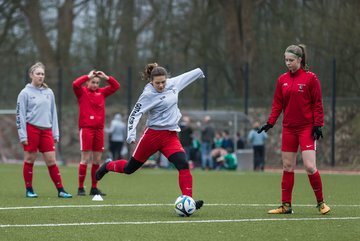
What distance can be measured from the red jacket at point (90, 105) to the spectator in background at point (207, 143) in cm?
1462

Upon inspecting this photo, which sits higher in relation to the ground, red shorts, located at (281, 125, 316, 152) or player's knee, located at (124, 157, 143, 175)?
red shorts, located at (281, 125, 316, 152)

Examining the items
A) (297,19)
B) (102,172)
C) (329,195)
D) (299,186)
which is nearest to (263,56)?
(297,19)

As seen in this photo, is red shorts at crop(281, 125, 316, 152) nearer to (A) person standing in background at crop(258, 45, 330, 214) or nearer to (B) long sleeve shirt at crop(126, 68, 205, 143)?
(A) person standing in background at crop(258, 45, 330, 214)

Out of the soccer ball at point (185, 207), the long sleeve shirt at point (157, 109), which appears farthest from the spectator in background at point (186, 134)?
the soccer ball at point (185, 207)

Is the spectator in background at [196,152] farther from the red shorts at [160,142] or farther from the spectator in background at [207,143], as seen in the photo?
the red shorts at [160,142]

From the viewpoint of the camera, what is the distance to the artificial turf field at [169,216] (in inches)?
365

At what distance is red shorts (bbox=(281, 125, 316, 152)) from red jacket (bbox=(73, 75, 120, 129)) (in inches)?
174

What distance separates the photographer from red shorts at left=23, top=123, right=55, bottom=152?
14.3 meters

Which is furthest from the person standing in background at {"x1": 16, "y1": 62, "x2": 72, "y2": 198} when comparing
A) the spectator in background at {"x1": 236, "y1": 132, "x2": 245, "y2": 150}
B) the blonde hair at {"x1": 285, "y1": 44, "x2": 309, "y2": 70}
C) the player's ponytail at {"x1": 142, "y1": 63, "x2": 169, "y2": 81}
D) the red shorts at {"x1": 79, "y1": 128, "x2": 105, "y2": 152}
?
the spectator in background at {"x1": 236, "y1": 132, "x2": 245, "y2": 150}

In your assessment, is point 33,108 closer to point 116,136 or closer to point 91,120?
point 91,120

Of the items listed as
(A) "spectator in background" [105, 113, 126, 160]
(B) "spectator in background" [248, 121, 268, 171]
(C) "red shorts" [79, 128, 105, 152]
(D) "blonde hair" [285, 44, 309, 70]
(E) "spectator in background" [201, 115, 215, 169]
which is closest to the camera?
(D) "blonde hair" [285, 44, 309, 70]

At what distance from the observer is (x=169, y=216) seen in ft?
36.6

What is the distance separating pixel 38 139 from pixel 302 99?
4.74 metres

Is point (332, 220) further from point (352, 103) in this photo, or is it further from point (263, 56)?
point (263, 56)
